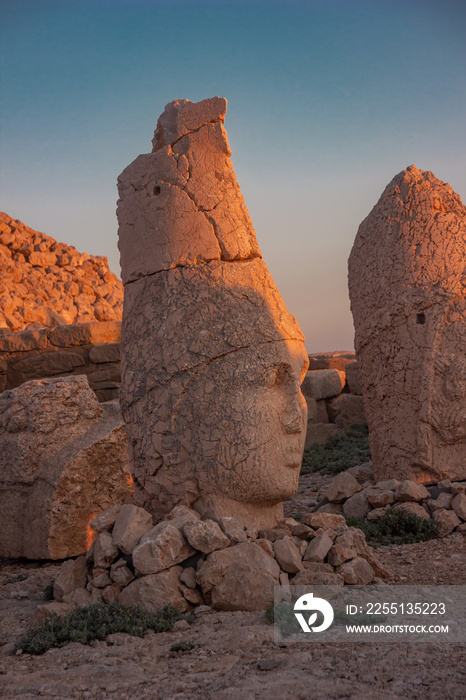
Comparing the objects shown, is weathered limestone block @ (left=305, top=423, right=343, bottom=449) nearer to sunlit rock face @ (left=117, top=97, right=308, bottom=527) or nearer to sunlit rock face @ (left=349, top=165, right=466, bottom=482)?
sunlit rock face @ (left=349, top=165, right=466, bottom=482)

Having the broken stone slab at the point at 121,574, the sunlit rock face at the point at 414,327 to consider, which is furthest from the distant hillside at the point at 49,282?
the broken stone slab at the point at 121,574

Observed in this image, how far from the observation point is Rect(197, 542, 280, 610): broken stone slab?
310cm

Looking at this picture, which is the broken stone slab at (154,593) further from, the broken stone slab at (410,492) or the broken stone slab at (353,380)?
the broken stone slab at (353,380)

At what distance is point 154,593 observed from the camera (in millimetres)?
3105

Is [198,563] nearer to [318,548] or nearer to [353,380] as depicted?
[318,548]

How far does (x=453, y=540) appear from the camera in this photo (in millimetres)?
4598

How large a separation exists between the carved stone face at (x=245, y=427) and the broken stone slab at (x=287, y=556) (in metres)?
0.34

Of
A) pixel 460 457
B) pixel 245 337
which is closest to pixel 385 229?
pixel 460 457

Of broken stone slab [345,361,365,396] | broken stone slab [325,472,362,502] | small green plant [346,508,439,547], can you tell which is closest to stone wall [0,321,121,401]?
broken stone slab [345,361,365,396]

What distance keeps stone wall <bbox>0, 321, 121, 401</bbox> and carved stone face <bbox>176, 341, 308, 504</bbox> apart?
22.2 ft

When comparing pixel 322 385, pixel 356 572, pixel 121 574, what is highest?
pixel 322 385

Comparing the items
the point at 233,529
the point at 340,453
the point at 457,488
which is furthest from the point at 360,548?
the point at 340,453

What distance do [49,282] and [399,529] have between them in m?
17.5

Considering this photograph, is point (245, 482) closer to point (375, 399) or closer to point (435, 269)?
point (375, 399)
